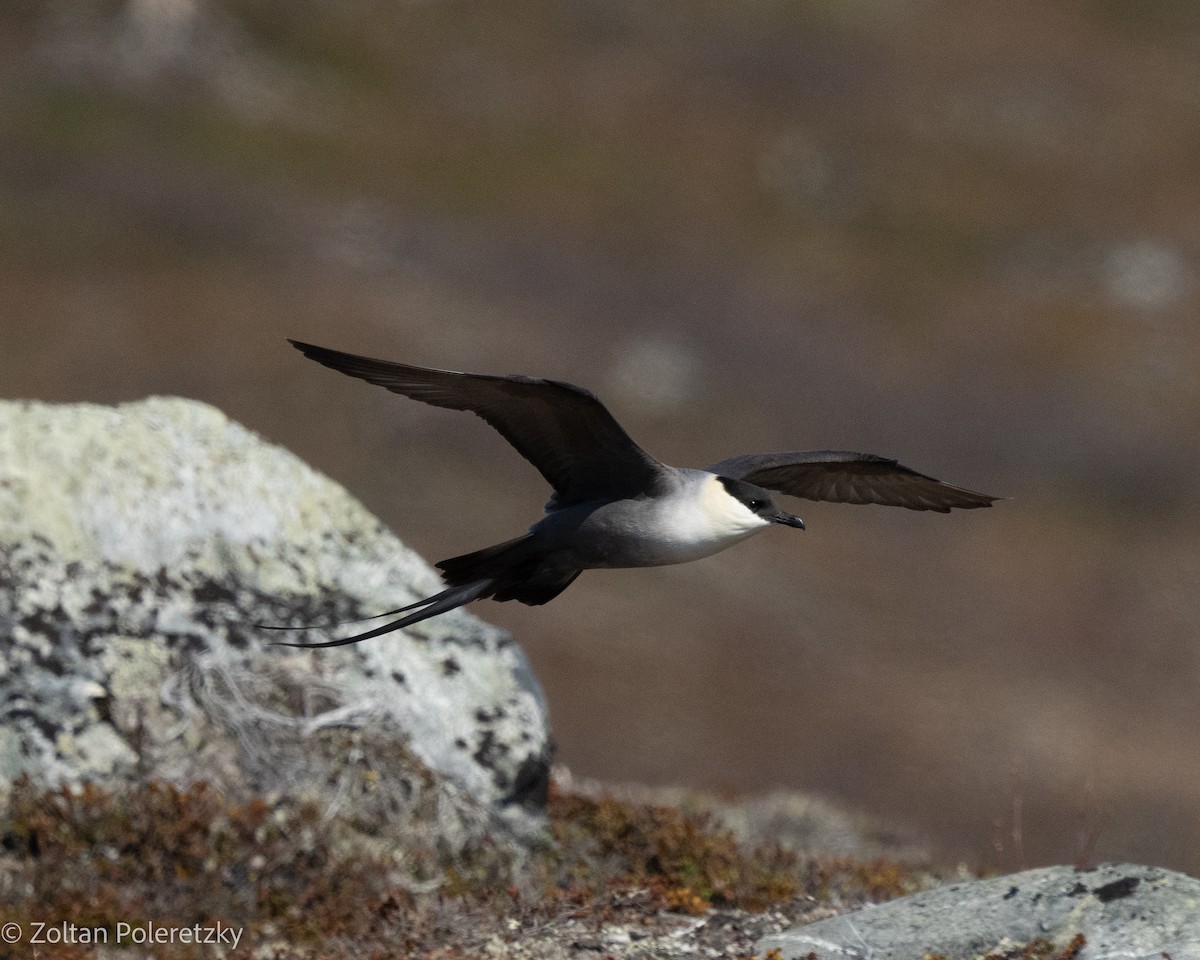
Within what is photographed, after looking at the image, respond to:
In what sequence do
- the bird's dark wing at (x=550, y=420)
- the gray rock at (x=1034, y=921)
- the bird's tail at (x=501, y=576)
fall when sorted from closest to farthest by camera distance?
the gray rock at (x=1034, y=921), the bird's dark wing at (x=550, y=420), the bird's tail at (x=501, y=576)

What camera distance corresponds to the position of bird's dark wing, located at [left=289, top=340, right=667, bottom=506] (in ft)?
21.0

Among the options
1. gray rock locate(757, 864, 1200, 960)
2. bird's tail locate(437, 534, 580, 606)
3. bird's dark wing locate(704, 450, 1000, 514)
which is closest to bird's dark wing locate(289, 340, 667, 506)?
bird's tail locate(437, 534, 580, 606)

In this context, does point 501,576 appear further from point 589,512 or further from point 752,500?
point 752,500

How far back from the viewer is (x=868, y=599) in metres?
21.3

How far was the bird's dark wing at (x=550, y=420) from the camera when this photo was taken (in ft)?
21.0

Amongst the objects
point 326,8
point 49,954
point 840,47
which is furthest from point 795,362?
point 49,954

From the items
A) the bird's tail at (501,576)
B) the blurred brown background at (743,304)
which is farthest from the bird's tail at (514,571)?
the blurred brown background at (743,304)

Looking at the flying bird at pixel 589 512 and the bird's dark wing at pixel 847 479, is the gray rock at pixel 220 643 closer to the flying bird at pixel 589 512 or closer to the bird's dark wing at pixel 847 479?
the flying bird at pixel 589 512

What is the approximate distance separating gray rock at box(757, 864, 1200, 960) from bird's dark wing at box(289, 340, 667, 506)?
2246mm

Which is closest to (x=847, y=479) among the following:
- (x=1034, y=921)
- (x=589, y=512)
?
(x=589, y=512)

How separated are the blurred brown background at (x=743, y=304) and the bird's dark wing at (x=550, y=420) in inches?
370

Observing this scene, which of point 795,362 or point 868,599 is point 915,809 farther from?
point 795,362

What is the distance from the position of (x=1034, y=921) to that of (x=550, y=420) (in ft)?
9.97

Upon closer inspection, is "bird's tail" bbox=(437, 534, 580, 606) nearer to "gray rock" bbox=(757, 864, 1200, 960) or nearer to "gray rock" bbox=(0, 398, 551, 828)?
"gray rock" bbox=(0, 398, 551, 828)
